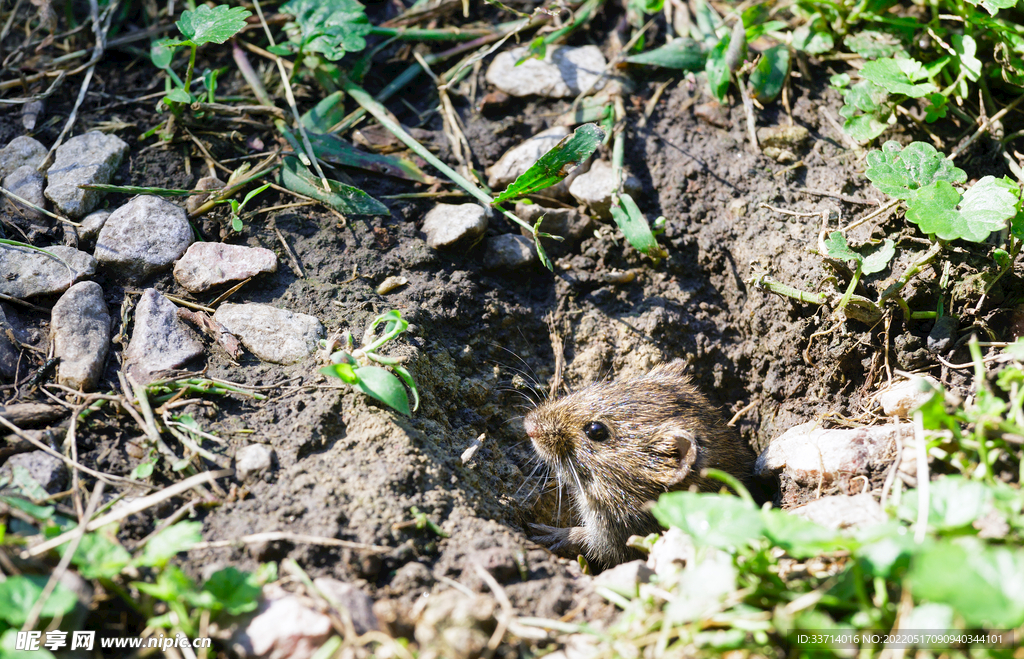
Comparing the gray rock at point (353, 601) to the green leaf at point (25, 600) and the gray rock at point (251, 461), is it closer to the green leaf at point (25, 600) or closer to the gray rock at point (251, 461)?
the gray rock at point (251, 461)

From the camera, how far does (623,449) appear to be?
383 cm

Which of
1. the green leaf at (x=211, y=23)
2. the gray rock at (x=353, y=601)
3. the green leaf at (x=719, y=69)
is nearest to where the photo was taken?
the gray rock at (x=353, y=601)

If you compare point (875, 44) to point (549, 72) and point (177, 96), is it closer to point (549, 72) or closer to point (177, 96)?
A: point (549, 72)

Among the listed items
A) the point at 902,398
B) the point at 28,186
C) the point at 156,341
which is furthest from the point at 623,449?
the point at 28,186

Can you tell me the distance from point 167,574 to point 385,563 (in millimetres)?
706

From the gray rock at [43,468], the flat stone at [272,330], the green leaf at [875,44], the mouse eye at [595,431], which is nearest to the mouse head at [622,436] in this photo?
the mouse eye at [595,431]

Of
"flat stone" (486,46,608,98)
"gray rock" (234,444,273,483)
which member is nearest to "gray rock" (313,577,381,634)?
"gray rock" (234,444,273,483)

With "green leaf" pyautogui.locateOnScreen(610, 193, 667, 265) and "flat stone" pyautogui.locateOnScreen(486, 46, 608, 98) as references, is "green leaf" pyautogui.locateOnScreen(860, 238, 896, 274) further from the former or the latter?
"flat stone" pyautogui.locateOnScreen(486, 46, 608, 98)

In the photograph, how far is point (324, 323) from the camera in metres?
3.13

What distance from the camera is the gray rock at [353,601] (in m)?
2.08

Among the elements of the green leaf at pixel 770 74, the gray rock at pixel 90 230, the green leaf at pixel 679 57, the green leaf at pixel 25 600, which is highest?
the green leaf at pixel 679 57

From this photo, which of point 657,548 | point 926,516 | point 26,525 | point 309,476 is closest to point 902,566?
point 926,516

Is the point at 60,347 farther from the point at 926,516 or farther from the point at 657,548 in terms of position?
the point at 926,516

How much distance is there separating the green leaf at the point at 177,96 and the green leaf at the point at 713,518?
3.08 meters
